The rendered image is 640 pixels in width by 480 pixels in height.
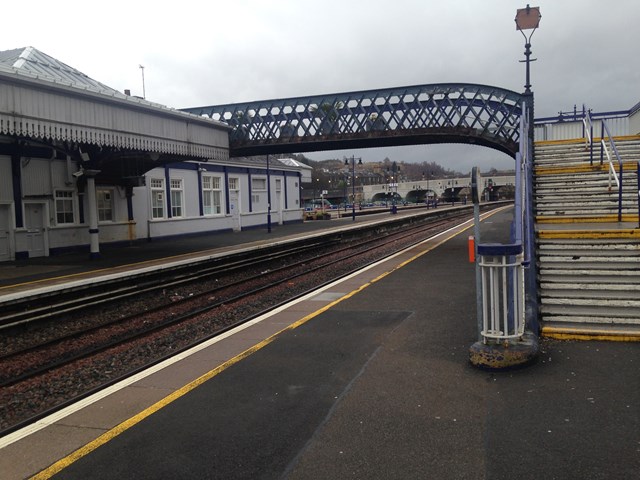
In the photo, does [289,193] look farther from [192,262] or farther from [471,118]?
[192,262]

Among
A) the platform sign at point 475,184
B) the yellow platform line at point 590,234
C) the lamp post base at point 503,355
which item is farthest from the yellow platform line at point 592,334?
the platform sign at point 475,184

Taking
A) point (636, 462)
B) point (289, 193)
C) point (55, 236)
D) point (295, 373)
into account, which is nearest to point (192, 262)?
point (55, 236)

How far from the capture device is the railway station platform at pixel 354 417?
3.46 m

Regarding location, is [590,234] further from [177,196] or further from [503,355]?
[177,196]

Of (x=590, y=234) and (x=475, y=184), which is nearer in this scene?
(x=475, y=184)

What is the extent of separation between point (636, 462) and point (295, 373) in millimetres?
3183

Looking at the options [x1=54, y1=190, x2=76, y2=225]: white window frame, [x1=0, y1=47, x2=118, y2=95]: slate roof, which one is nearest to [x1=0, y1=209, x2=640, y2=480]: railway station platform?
[x1=0, y1=47, x2=118, y2=95]: slate roof

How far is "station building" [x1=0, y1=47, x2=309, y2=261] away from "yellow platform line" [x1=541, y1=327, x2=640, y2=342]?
1340 centimetres

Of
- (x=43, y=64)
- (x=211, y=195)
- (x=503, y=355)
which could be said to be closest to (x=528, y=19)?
(x=503, y=355)

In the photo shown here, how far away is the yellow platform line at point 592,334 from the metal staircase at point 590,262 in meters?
0.01

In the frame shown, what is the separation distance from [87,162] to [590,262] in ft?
60.3

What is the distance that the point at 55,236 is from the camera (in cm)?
2020

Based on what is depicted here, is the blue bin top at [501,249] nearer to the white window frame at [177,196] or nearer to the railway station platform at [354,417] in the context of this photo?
the railway station platform at [354,417]

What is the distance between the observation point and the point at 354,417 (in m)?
4.21
